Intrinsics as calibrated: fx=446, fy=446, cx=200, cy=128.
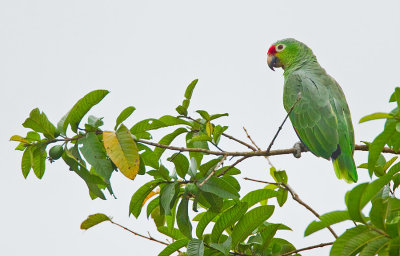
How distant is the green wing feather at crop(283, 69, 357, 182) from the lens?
3.78 m

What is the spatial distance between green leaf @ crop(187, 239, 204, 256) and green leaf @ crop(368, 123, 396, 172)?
908mm

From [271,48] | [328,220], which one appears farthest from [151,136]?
[271,48]

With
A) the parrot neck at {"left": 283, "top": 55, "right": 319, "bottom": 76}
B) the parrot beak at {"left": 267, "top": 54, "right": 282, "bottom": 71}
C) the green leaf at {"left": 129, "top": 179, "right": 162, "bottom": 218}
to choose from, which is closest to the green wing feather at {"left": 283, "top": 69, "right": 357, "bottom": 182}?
the parrot neck at {"left": 283, "top": 55, "right": 319, "bottom": 76}

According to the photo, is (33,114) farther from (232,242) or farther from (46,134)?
(232,242)

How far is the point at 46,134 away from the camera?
7.75ft

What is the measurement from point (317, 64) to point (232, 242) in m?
2.98

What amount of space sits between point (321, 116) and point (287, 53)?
4.57ft

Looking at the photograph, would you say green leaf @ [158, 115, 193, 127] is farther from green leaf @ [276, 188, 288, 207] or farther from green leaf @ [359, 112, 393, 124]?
green leaf @ [359, 112, 393, 124]

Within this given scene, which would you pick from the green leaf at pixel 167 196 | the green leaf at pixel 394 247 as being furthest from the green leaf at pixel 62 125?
the green leaf at pixel 394 247

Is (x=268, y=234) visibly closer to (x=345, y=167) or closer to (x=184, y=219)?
(x=184, y=219)

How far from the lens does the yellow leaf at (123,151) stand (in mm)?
2211

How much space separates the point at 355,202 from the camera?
1.59 metres

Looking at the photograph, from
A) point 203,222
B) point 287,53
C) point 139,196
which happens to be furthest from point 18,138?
point 287,53

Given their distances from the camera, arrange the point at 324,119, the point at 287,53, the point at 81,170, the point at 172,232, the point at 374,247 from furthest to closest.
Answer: the point at 287,53 < the point at 324,119 < the point at 172,232 < the point at 81,170 < the point at 374,247
